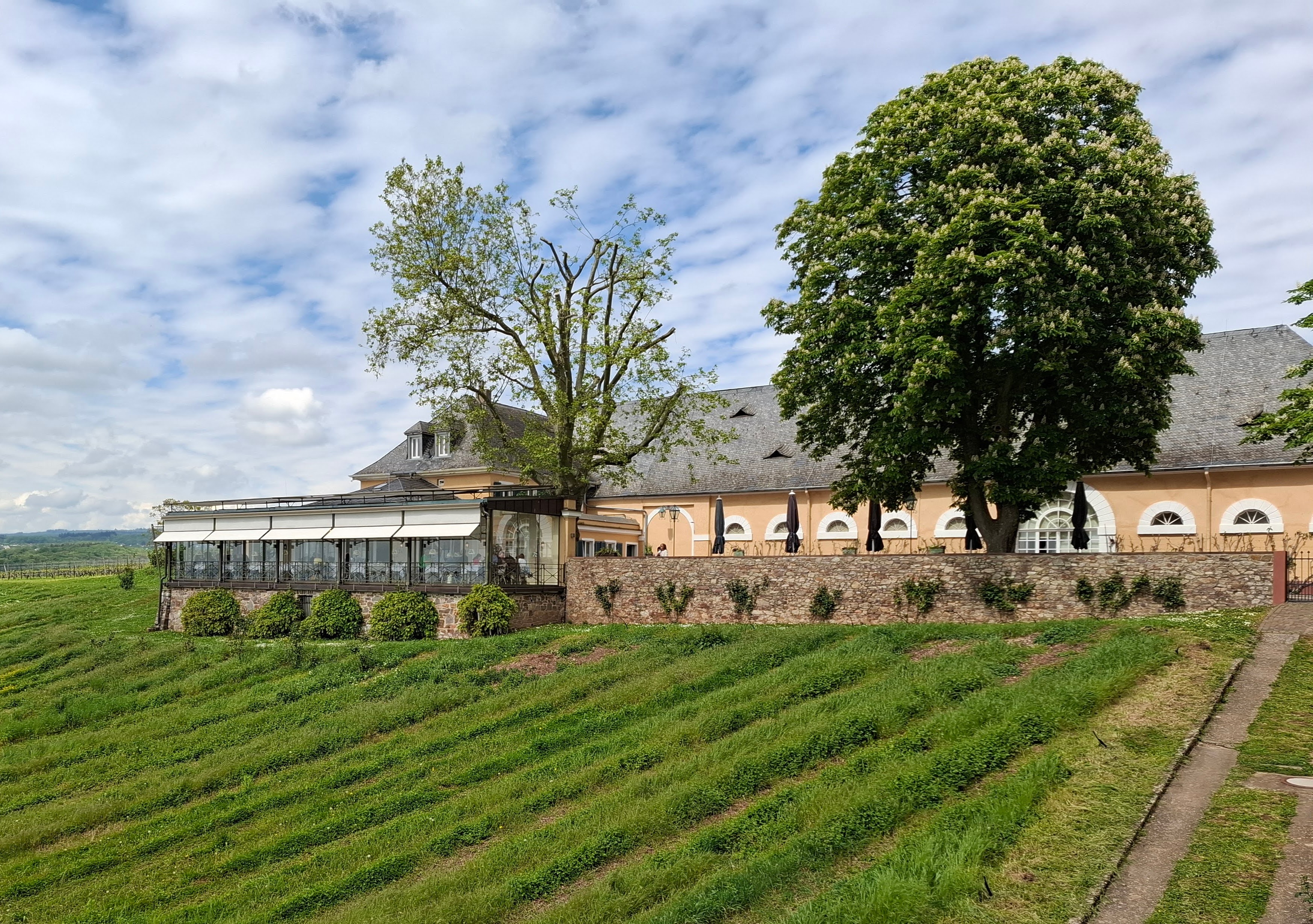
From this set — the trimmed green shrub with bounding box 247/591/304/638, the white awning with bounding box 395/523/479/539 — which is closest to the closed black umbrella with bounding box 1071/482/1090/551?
the white awning with bounding box 395/523/479/539

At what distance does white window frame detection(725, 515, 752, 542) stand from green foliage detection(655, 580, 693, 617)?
13.0 meters

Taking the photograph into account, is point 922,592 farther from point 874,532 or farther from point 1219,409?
point 1219,409

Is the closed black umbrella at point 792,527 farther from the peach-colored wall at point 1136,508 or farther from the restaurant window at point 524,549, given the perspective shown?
the restaurant window at point 524,549

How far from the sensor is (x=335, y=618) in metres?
30.5

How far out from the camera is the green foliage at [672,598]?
2761 cm

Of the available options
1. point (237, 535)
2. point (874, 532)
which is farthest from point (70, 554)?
point (874, 532)

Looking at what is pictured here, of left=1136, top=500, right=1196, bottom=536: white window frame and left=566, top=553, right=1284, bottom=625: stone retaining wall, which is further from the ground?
left=1136, top=500, right=1196, bottom=536: white window frame

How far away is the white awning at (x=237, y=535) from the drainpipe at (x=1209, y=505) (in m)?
34.0

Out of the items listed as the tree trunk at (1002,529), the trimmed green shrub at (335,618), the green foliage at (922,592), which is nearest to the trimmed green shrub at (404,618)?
the trimmed green shrub at (335,618)

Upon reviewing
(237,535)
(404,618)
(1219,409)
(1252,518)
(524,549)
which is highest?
(1219,409)

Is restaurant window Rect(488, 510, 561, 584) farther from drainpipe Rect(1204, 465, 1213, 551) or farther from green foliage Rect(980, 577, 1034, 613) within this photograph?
drainpipe Rect(1204, 465, 1213, 551)

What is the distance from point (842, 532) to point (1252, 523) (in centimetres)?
1477

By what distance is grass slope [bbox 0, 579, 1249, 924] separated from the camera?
404 inches

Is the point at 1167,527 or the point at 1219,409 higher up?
the point at 1219,409
